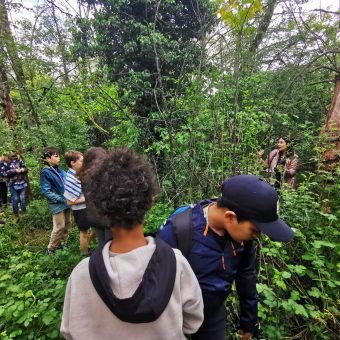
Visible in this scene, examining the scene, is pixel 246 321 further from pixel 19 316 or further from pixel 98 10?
pixel 98 10

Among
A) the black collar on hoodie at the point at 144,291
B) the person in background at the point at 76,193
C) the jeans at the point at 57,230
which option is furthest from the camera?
the jeans at the point at 57,230

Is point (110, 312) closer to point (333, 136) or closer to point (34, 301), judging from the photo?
point (34, 301)

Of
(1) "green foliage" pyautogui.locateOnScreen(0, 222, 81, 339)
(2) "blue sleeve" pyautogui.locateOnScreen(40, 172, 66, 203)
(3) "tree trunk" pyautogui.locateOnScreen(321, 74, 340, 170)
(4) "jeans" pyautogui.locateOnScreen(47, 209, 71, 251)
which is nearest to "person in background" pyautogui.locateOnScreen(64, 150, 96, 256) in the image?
(1) "green foliage" pyautogui.locateOnScreen(0, 222, 81, 339)

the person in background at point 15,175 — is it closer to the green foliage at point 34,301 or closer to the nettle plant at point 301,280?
the green foliage at point 34,301

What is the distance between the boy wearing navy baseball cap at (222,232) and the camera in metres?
1.27

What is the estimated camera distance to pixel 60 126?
8625 mm

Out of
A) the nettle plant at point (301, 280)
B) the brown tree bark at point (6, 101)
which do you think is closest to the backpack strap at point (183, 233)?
the nettle plant at point (301, 280)

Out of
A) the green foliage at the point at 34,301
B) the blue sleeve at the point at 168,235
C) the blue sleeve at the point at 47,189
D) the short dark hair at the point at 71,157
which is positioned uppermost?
the blue sleeve at the point at 168,235

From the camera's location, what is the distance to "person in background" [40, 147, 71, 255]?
4176 mm

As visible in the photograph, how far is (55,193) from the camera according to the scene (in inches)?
168

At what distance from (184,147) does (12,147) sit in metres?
4.28

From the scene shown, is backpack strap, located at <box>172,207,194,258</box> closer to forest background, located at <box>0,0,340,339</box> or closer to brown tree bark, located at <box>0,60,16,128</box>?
forest background, located at <box>0,0,340,339</box>

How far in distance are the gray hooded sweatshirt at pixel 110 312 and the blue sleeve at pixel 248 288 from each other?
69cm

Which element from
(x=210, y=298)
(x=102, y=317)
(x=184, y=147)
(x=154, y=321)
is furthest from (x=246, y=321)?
(x=184, y=147)
